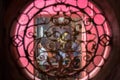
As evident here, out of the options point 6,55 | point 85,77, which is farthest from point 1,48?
point 85,77

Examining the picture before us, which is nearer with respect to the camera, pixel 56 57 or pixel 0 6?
pixel 0 6

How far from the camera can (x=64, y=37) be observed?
1.57 meters

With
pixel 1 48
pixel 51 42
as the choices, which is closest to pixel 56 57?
pixel 51 42

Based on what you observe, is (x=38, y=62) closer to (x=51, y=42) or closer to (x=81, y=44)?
(x=51, y=42)

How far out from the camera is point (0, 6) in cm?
145

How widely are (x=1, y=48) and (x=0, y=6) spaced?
0.70 feet

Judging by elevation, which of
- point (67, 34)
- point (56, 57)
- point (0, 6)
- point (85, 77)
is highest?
point (0, 6)

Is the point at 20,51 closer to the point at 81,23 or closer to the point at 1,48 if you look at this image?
the point at 1,48

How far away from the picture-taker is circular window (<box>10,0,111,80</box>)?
155cm

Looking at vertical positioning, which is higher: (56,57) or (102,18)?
(102,18)

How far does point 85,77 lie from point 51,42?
262 millimetres

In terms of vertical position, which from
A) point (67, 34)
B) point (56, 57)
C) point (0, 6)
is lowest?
point (56, 57)

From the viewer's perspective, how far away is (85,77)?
155 centimetres

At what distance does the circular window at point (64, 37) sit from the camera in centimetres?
155
